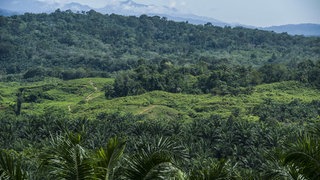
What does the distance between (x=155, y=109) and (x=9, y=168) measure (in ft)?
261

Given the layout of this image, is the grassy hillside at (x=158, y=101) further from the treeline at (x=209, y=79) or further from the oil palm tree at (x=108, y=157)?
the oil palm tree at (x=108, y=157)

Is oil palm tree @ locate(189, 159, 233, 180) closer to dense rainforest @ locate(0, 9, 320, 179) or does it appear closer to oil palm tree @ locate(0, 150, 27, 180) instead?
dense rainforest @ locate(0, 9, 320, 179)

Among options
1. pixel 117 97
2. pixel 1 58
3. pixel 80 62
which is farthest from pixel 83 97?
pixel 1 58

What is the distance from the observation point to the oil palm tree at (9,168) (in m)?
9.13

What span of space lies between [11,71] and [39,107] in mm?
59202

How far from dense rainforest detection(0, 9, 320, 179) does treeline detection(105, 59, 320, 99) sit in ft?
0.70

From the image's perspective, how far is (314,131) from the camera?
11766 millimetres

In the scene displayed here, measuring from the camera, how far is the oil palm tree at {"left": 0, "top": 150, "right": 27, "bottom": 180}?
913cm

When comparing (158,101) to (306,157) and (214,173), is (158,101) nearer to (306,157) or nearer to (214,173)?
(306,157)

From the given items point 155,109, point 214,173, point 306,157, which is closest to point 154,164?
point 214,173

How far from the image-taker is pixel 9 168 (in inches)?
362

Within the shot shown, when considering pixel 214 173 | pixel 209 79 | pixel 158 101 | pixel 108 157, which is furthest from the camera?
pixel 209 79

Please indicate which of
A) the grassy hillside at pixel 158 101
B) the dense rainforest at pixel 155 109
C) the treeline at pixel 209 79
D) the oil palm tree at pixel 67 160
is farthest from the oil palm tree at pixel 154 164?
the treeline at pixel 209 79

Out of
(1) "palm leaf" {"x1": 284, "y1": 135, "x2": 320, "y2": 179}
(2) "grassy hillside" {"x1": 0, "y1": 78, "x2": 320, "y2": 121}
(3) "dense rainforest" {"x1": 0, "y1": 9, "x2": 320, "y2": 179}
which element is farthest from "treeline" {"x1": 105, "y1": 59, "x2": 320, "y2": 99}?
(1) "palm leaf" {"x1": 284, "y1": 135, "x2": 320, "y2": 179}
